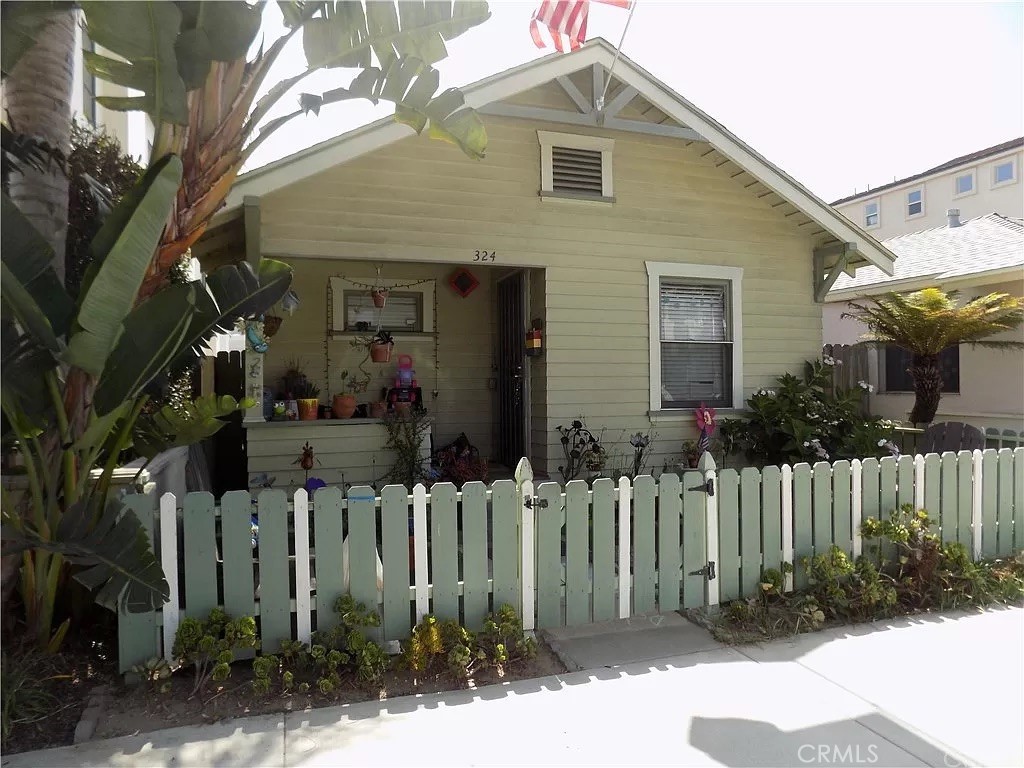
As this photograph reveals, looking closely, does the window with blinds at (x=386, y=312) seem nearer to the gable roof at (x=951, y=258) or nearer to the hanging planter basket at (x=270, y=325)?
the hanging planter basket at (x=270, y=325)

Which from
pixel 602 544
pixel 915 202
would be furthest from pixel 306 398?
pixel 915 202

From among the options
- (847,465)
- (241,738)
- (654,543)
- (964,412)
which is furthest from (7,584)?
(964,412)

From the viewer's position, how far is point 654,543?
14.1ft

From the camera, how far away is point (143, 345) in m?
3.17

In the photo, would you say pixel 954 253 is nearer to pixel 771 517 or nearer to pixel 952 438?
pixel 952 438

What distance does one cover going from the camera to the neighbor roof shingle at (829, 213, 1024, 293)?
388 inches

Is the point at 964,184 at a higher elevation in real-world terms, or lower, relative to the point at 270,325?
higher

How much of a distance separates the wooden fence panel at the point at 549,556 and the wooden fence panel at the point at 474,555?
0.35 m

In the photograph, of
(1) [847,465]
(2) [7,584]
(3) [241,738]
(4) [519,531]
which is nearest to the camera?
(3) [241,738]

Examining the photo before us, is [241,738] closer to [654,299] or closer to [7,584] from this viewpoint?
[7,584]

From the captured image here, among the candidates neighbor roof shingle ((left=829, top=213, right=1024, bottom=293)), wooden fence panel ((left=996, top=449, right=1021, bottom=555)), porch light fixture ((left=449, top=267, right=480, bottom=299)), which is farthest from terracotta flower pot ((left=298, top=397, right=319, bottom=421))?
neighbor roof shingle ((left=829, top=213, right=1024, bottom=293))

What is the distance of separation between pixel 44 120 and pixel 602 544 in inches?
156

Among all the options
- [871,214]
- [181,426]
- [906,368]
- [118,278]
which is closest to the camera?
[118,278]

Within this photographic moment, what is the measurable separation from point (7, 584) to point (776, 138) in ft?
35.3
